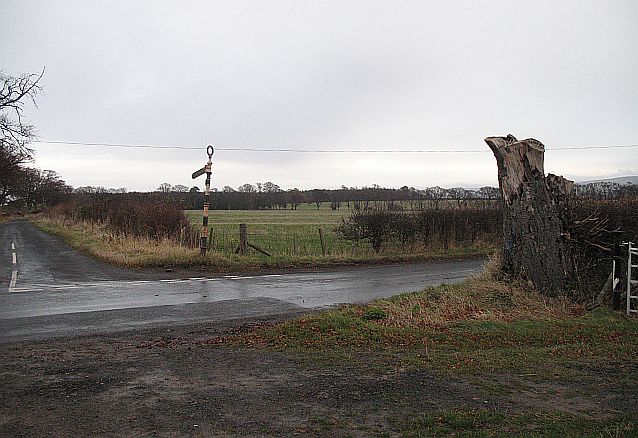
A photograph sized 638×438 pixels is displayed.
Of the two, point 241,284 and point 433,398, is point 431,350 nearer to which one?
point 433,398

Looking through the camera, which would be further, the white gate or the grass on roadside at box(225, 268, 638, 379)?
the white gate

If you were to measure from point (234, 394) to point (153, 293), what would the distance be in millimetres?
7664

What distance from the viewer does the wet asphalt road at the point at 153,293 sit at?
385 inches

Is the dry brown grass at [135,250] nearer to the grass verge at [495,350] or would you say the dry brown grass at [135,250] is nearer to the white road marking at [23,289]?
the white road marking at [23,289]

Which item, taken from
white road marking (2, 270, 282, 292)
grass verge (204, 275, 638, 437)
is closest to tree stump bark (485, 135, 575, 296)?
grass verge (204, 275, 638, 437)

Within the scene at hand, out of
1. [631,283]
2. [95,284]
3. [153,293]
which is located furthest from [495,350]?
[95,284]

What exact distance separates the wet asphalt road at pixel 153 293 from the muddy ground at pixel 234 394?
2155 mm

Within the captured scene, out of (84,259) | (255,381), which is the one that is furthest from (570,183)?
(84,259)

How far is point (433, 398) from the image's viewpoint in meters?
5.69

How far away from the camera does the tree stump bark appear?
12047 mm

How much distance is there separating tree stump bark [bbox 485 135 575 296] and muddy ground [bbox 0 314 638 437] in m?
5.43

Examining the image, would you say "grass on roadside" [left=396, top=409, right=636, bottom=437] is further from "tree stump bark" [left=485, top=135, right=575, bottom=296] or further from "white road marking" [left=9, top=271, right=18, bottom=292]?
"white road marking" [left=9, top=271, right=18, bottom=292]

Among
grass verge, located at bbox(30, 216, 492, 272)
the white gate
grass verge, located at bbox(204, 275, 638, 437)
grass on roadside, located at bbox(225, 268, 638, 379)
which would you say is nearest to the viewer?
grass verge, located at bbox(204, 275, 638, 437)

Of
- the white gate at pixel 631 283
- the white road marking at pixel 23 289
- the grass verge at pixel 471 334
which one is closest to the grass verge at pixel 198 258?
the white road marking at pixel 23 289
